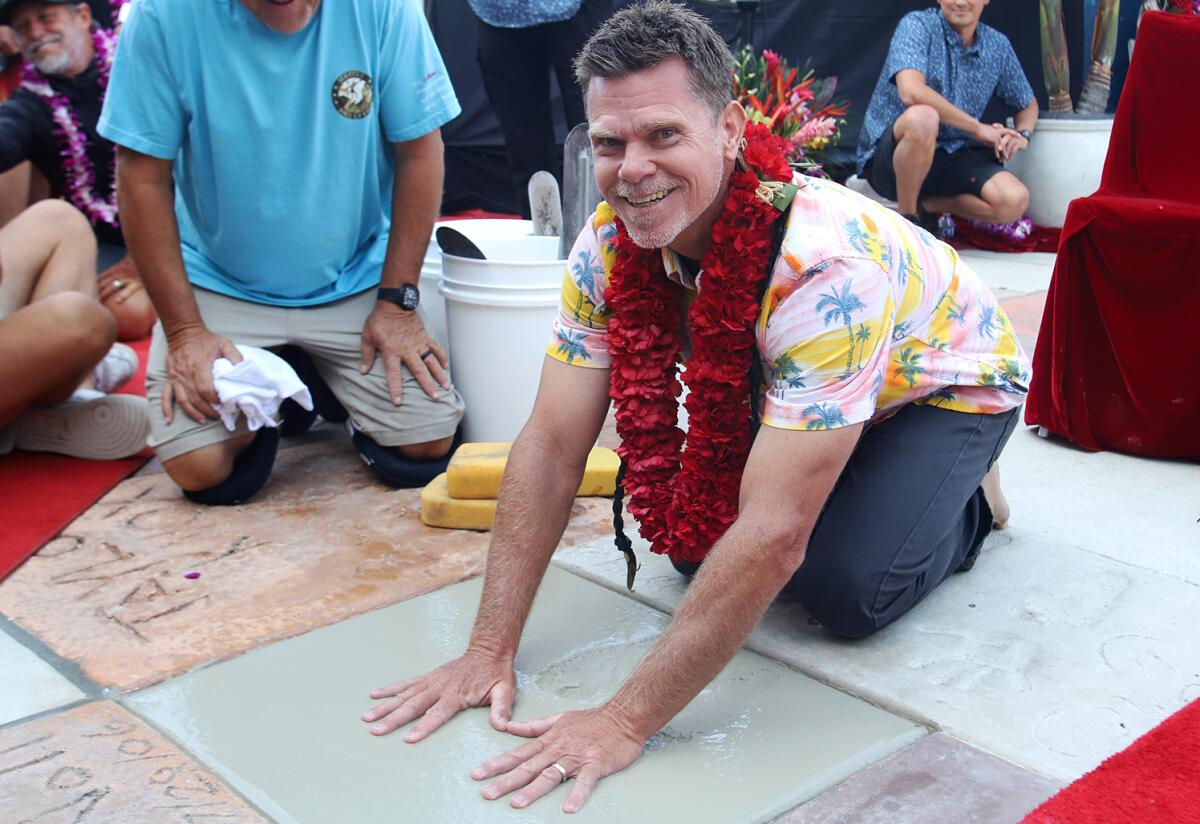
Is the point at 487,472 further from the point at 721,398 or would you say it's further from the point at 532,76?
the point at 532,76

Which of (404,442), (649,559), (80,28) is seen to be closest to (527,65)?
(80,28)

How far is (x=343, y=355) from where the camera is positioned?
132 inches

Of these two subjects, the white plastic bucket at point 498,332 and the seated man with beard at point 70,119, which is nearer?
the white plastic bucket at point 498,332

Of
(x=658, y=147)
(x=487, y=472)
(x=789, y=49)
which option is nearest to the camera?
(x=658, y=147)

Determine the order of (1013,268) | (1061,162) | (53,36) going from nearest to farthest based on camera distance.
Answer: (53,36)
(1013,268)
(1061,162)

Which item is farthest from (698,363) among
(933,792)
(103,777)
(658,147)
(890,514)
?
(103,777)

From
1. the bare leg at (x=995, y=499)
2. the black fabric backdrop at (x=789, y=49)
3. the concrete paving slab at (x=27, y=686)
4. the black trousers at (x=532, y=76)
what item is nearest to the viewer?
the concrete paving slab at (x=27, y=686)

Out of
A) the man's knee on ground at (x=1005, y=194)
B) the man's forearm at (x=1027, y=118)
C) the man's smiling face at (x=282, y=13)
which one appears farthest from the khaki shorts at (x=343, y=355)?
the man's forearm at (x=1027, y=118)

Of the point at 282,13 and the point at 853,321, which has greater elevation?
the point at 282,13

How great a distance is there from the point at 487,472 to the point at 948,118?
13.9ft

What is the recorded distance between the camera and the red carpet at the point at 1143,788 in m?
1.75

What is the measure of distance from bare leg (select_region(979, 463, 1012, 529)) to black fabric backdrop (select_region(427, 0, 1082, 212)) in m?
5.06

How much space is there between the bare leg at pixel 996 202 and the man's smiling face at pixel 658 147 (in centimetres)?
466

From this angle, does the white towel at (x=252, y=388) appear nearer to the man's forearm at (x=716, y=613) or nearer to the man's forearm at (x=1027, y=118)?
the man's forearm at (x=716, y=613)
